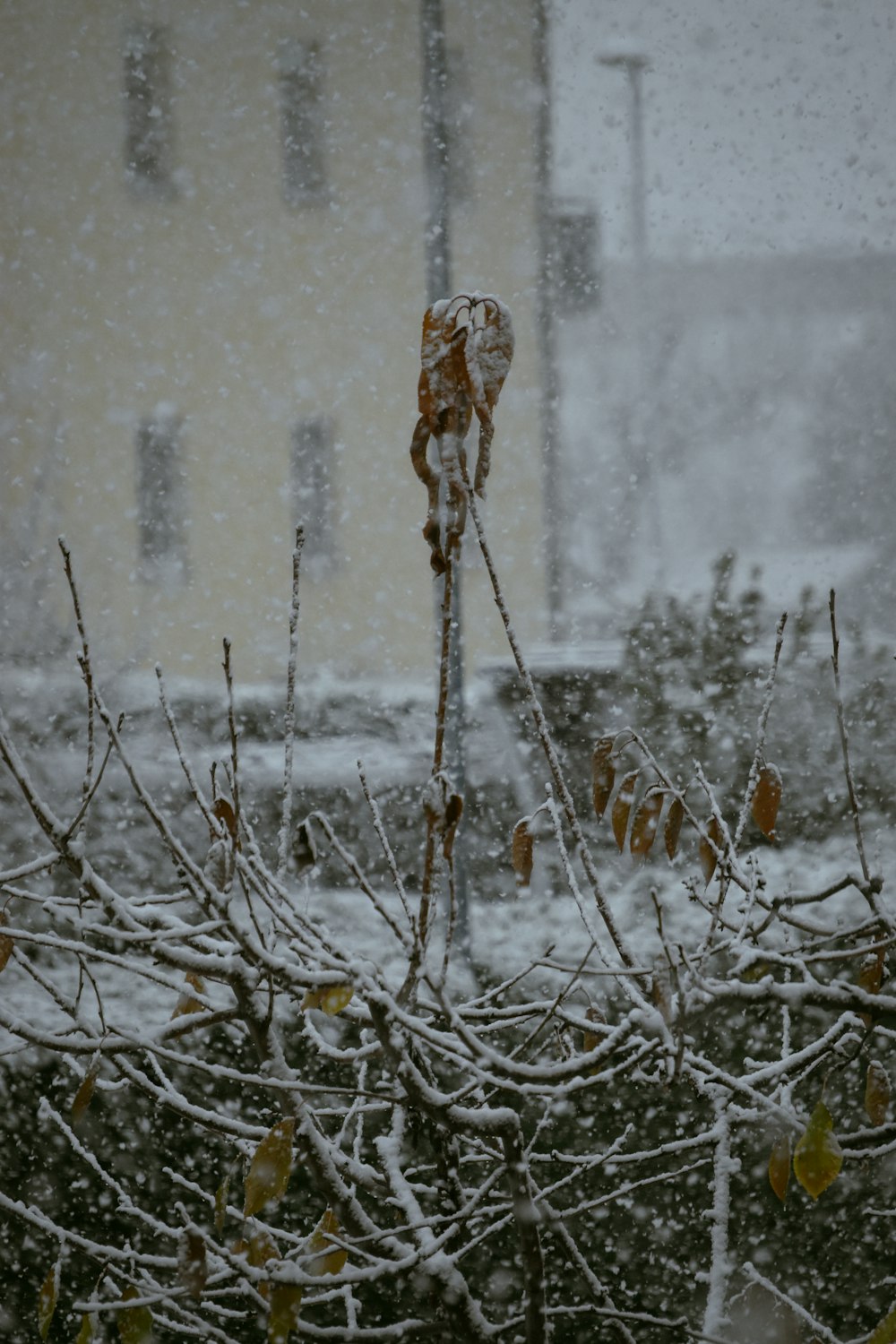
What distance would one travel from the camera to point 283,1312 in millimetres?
785

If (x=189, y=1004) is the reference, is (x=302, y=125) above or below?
above

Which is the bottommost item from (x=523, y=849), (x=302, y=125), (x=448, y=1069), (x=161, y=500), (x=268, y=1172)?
(x=448, y=1069)

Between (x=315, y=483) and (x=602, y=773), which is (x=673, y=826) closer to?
(x=602, y=773)

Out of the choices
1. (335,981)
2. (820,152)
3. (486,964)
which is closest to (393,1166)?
(335,981)

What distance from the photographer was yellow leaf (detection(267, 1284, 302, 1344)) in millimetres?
782

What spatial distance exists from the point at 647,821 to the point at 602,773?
0.06m

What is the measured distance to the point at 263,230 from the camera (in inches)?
116

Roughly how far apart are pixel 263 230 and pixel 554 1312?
264 cm

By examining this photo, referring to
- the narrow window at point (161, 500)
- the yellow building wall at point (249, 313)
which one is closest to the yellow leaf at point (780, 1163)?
the yellow building wall at point (249, 313)

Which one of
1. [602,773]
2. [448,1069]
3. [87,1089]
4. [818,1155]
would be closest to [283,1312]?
[87,1089]

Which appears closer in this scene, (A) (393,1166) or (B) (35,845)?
(A) (393,1166)

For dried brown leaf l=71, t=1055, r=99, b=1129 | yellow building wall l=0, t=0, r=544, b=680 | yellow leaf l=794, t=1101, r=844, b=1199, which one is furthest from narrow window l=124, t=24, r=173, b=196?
yellow leaf l=794, t=1101, r=844, b=1199

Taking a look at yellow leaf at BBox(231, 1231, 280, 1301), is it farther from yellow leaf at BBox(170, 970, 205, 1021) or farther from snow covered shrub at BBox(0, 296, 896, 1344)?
yellow leaf at BBox(170, 970, 205, 1021)

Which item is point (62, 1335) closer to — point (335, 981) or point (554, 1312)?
point (554, 1312)
